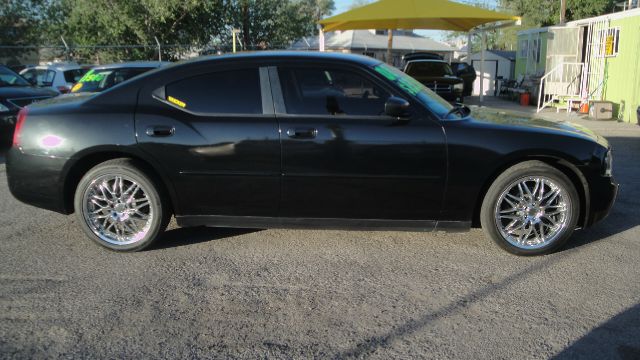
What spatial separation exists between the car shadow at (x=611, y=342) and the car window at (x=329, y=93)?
2157 mm

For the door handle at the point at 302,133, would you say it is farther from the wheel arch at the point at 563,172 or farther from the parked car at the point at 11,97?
the parked car at the point at 11,97

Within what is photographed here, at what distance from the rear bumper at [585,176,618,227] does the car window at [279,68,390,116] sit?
1.86 metres

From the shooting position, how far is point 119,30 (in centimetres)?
2195

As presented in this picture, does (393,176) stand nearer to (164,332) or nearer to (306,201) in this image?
(306,201)

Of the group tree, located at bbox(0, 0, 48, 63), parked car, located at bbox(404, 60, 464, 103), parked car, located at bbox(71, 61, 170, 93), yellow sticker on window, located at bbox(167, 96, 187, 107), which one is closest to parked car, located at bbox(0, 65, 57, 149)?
parked car, located at bbox(71, 61, 170, 93)

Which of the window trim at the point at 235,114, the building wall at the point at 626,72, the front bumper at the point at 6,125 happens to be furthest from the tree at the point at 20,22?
the window trim at the point at 235,114

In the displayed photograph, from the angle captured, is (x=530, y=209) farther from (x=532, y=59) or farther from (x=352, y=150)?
(x=532, y=59)

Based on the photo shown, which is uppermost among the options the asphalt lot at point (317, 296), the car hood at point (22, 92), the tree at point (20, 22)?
the tree at point (20, 22)

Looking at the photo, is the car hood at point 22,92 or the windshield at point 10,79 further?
the windshield at point 10,79

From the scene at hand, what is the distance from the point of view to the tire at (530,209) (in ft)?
13.5

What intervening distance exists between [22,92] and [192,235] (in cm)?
703

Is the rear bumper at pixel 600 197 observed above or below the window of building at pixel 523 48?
below

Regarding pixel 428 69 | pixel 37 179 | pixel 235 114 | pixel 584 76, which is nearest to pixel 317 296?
pixel 235 114

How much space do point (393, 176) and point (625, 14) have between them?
1232 cm
